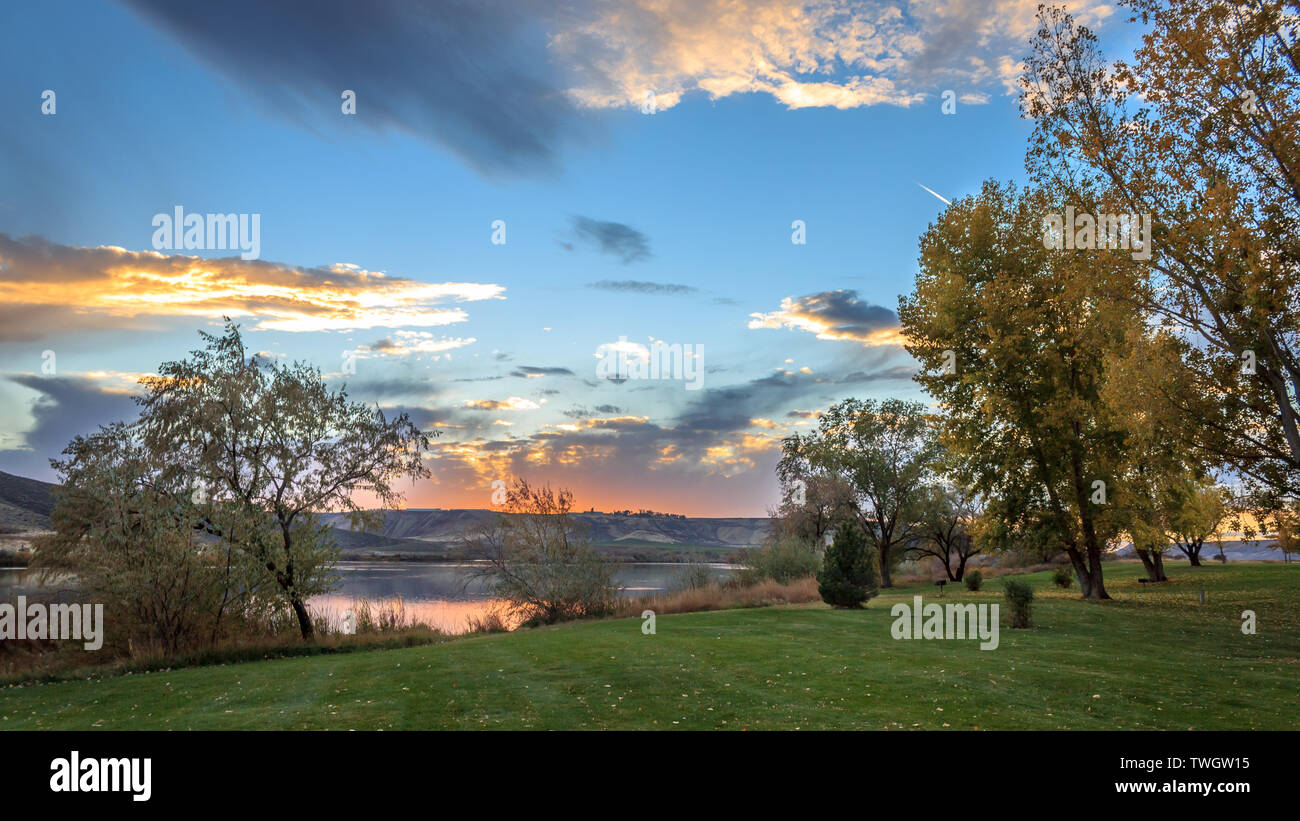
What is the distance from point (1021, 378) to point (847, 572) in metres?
11.5

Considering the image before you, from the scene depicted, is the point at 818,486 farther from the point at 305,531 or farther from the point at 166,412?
the point at 166,412

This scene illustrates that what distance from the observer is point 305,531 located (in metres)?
24.0

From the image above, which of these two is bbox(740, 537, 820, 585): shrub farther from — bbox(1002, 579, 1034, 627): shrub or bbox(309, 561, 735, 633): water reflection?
bbox(1002, 579, 1034, 627): shrub

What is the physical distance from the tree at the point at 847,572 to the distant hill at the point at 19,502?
50.8 metres

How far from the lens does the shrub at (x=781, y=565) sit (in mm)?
39312

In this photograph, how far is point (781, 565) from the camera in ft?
131

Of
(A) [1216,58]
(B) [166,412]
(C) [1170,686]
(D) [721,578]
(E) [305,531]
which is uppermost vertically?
(A) [1216,58]

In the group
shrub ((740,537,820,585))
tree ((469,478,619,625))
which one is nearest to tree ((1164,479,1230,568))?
shrub ((740,537,820,585))

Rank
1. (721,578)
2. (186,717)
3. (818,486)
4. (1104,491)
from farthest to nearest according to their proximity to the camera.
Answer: (818,486) → (721,578) → (1104,491) → (186,717)

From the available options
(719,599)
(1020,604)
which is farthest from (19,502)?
(1020,604)

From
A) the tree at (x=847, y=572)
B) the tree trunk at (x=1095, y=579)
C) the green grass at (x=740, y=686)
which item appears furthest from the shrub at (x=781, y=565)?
the green grass at (x=740, y=686)

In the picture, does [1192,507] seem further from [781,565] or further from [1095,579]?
[781,565]
